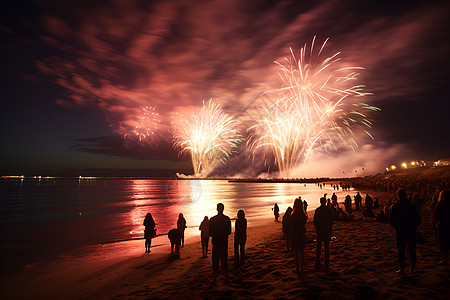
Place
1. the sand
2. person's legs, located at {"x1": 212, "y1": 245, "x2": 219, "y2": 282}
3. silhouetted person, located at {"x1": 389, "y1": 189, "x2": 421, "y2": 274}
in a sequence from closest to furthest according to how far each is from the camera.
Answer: the sand < silhouetted person, located at {"x1": 389, "y1": 189, "x2": 421, "y2": 274} < person's legs, located at {"x1": 212, "y1": 245, "x2": 219, "y2": 282}

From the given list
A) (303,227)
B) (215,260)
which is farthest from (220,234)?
(303,227)

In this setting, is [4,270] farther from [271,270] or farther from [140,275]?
[271,270]

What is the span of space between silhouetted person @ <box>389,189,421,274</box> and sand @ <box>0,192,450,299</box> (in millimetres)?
664

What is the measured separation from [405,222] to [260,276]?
4.17 m

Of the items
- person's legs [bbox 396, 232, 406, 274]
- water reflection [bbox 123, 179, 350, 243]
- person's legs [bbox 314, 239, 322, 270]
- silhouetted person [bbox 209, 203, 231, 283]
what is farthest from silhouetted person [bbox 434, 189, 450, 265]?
water reflection [bbox 123, 179, 350, 243]

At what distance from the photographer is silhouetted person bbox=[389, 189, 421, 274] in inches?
251

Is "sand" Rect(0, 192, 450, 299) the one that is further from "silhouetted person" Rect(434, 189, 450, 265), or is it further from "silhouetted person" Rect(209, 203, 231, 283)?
"silhouetted person" Rect(209, 203, 231, 283)

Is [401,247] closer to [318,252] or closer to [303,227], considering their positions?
[318,252]

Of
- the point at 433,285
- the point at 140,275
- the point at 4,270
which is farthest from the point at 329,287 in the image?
the point at 4,270

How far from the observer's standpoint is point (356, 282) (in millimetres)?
6418

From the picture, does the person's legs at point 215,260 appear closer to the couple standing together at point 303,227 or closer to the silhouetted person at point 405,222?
the couple standing together at point 303,227

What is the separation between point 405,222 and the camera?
6430mm

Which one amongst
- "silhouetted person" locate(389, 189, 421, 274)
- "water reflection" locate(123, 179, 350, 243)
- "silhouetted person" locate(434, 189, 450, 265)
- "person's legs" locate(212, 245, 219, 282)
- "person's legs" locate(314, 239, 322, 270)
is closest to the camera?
"silhouetted person" locate(389, 189, 421, 274)

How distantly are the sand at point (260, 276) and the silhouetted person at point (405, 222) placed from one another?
66 cm
